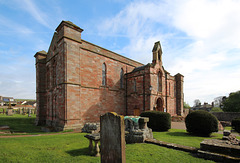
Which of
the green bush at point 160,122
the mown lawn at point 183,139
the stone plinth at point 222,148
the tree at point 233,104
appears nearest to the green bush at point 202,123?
the mown lawn at point 183,139

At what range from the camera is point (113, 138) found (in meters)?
4.28

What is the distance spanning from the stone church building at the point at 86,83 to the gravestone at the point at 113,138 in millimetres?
10774

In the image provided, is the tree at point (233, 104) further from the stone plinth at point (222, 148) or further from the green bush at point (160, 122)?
the stone plinth at point (222, 148)

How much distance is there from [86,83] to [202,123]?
43.3ft

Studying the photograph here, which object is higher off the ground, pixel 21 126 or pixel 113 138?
pixel 113 138

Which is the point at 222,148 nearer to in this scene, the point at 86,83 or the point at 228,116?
the point at 86,83

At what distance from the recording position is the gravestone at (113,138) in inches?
160

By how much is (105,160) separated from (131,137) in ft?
13.4

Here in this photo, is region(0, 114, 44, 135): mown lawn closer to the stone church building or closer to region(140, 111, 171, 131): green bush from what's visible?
the stone church building

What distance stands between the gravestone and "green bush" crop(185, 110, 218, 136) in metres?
9.30

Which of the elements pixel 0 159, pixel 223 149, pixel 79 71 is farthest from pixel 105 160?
pixel 79 71

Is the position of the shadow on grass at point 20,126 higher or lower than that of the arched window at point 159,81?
lower

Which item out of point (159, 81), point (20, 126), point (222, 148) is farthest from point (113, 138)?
point (159, 81)

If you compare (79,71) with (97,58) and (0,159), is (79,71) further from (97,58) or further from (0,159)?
Result: (0,159)
